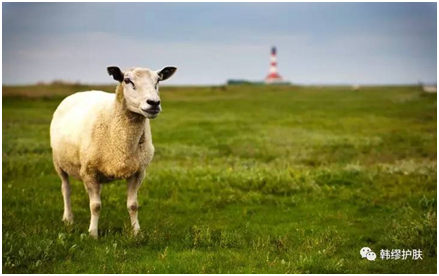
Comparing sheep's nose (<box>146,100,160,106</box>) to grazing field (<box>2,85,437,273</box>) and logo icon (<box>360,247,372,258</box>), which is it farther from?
logo icon (<box>360,247,372,258</box>)

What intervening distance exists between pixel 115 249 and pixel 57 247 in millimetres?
793

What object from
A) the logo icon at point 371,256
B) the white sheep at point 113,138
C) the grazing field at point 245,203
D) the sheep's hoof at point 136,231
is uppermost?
the white sheep at point 113,138

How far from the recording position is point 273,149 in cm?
1817

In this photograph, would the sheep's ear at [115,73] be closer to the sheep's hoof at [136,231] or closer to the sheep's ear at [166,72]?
the sheep's ear at [166,72]

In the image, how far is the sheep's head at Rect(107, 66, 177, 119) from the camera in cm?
699

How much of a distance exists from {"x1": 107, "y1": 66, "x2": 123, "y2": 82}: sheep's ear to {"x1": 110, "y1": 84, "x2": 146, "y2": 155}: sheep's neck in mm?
265

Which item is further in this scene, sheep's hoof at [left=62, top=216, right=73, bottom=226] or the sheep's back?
sheep's hoof at [left=62, top=216, right=73, bottom=226]

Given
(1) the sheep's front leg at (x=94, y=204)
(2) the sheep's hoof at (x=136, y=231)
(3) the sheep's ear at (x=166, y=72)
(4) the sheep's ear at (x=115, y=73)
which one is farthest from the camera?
(1) the sheep's front leg at (x=94, y=204)

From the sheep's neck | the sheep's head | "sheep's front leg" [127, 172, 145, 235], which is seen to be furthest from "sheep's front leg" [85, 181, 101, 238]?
the sheep's head

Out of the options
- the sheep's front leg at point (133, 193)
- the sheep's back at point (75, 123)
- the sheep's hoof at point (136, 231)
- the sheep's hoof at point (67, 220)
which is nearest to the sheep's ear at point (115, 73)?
the sheep's back at point (75, 123)

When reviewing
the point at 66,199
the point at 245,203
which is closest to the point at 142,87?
the point at 66,199

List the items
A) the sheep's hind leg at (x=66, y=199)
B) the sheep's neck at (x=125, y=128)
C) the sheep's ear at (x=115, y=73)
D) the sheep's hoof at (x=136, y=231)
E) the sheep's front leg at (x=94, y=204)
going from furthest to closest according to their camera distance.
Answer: the sheep's hind leg at (x=66, y=199) < the sheep's front leg at (x=94, y=204) < the sheep's hoof at (x=136, y=231) < the sheep's neck at (x=125, y=128) < the sheep's ear at (x=115, y=73)

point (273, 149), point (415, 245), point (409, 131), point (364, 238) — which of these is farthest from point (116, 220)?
point (409, 131)

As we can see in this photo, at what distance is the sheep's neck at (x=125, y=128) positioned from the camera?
7910 mm
